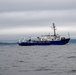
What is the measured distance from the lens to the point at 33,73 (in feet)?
135

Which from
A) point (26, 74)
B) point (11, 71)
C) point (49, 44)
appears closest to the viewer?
point (26, 74)

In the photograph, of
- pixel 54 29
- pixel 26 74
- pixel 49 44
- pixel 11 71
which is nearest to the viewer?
pixel 26 74

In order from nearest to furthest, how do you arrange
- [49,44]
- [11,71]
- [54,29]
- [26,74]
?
[26,74], [11,71], [49,44], [54,29]

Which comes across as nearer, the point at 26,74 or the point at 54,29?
the point at 26,74

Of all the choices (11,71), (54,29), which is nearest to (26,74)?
(11,71)

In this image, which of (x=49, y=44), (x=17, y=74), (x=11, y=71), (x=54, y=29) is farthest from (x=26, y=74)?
(x=54, y=29)

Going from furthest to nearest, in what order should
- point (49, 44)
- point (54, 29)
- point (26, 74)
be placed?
point (54, 29) → point (49, 44) → point (26, 74)

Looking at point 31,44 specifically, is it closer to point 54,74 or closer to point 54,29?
point 54,29

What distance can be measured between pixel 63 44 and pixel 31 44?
579 inches

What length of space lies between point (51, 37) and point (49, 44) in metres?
4.66

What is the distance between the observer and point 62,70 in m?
43.1

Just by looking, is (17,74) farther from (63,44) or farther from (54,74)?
(63,44)

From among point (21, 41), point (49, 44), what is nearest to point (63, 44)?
point (49, 44)

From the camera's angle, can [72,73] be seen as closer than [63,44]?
Yes
